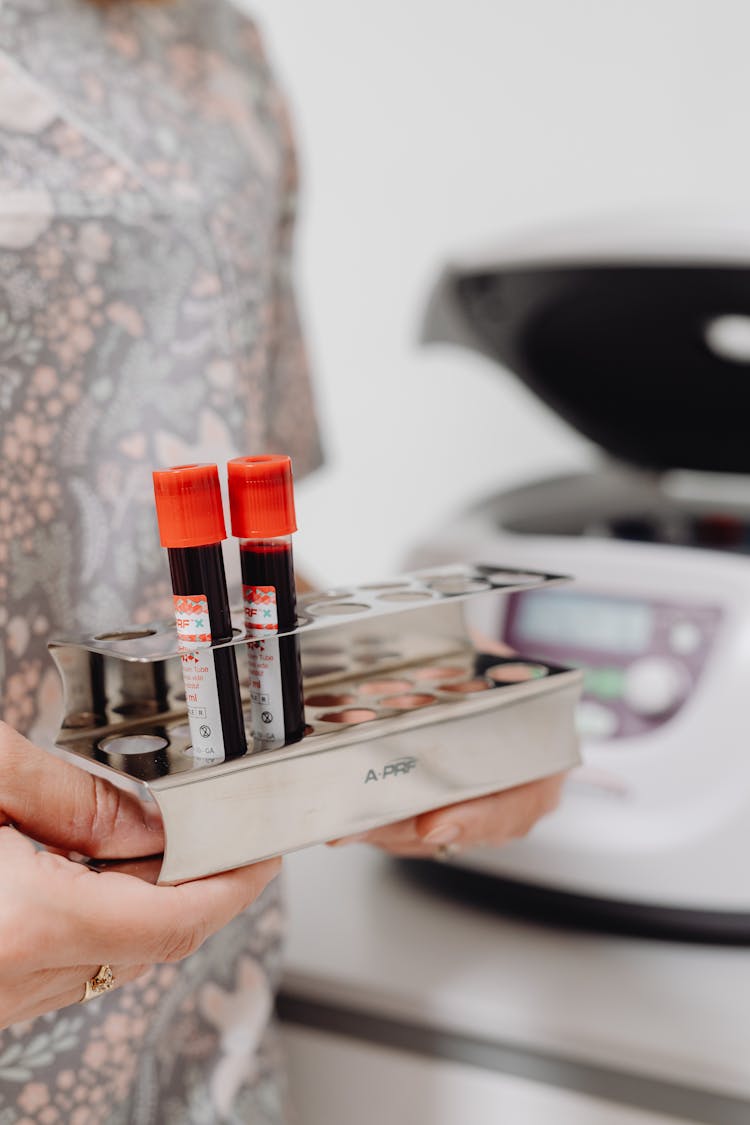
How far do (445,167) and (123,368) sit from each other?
2.94 feet

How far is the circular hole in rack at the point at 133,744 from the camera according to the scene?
0.46m

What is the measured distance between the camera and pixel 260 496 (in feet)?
1.41

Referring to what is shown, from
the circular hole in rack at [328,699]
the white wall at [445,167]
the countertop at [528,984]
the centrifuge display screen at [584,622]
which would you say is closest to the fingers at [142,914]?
the circular hole in rack at [328,699]

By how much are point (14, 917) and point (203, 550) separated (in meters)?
0.15

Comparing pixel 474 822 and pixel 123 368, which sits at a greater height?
pixel 123 368

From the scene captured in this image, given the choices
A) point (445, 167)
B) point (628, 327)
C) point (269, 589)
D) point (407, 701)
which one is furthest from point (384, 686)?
point (445, 167)

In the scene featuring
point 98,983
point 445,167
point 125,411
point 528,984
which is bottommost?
point 528,984

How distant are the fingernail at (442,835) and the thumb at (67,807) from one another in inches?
5.8

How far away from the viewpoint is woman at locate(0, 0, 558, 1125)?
54 centimetres

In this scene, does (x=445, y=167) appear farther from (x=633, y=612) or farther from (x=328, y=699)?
(x=328, y=699)

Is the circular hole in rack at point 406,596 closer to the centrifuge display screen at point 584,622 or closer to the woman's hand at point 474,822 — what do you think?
the woman's hand at point 474,822

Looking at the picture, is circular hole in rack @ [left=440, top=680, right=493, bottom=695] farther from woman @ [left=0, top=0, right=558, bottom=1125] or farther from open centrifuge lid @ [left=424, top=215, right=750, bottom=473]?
open centrifuge lid @ [left=424, top=215, right=750, bottom=473]

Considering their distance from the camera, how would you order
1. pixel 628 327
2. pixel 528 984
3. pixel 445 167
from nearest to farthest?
pixel 528 984 < pixel 628 327 < pixel 445 167

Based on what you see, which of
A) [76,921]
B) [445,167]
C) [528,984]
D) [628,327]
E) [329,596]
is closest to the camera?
[76,921]
